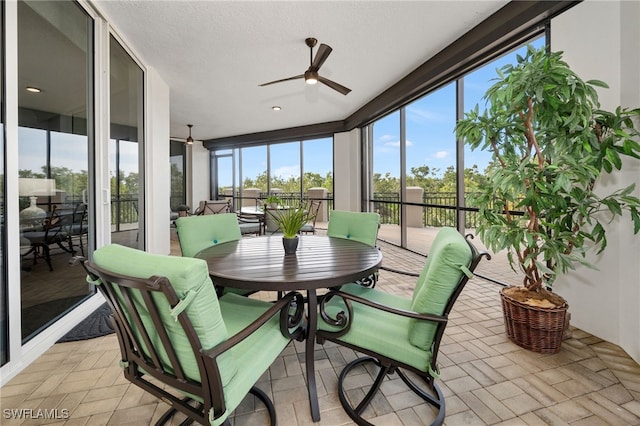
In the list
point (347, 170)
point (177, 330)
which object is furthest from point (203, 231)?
point (347, 170)

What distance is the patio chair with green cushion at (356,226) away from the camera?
239 centimetres

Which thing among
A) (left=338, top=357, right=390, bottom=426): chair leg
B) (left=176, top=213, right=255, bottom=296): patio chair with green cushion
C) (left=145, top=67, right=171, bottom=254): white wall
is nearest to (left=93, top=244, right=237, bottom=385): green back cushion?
(left=338, top=357, right=390, bottom=426): chair leg

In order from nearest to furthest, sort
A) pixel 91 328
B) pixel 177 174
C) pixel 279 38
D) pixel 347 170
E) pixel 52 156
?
pixel 52 156
pixel 91 328
pixel 279 38
pixel 347 170
pixel 177 174

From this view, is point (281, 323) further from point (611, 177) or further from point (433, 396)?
point (611, 177)

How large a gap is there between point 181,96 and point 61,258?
3519 millimetres

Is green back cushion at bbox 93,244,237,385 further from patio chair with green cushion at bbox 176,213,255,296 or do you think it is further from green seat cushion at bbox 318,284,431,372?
patio chair with green cushion at bbox 176,213,255,296

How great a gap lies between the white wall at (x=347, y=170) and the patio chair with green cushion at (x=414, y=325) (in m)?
4.84

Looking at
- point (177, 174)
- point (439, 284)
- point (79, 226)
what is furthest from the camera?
point (177, 174)

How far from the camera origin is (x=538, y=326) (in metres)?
1.91

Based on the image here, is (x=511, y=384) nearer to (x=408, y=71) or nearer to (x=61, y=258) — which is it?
(x=61, y=258)

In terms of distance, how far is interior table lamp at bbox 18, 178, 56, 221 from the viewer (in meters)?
1.81

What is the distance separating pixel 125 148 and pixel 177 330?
3145mm

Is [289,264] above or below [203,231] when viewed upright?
below

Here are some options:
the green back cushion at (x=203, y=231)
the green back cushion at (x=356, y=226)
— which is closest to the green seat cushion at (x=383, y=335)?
the green back cushion at (x=356, y=226)
